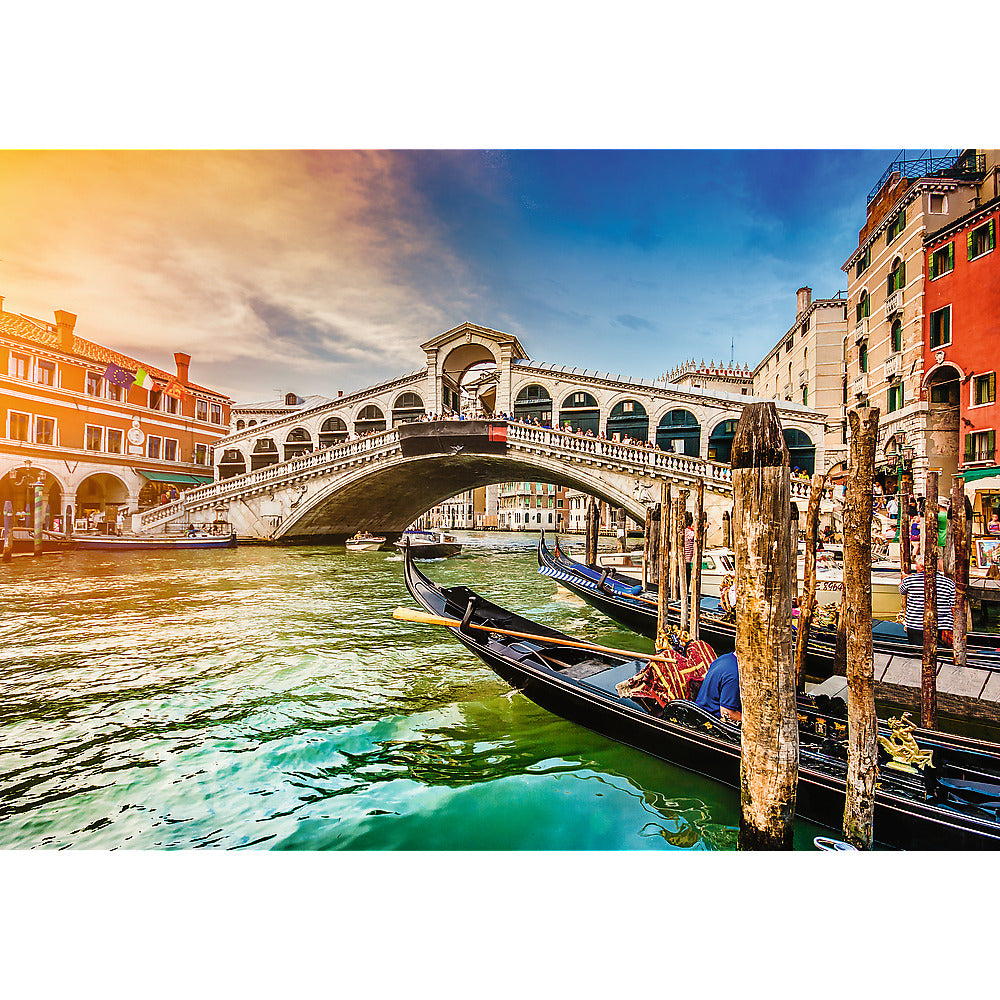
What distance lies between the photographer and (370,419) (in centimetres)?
621

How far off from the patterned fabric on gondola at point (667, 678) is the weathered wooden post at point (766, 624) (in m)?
0.55

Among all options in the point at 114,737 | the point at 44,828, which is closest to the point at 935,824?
the point at 44,828

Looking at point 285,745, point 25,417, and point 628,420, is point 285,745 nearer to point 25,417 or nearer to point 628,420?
point 25,417

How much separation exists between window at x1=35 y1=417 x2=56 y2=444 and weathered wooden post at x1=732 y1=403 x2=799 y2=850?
134 inches

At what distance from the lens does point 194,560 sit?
5.16 m

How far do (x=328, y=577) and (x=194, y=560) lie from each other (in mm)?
1363

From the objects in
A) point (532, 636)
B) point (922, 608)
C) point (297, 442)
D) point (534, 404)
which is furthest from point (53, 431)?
point (922, 608)

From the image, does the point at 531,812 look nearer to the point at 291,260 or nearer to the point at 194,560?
the point at 291,260

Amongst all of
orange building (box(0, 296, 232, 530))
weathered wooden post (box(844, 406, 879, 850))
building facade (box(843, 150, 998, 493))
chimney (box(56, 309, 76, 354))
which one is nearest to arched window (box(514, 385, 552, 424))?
building facade (box(843, 150, 998, 493))

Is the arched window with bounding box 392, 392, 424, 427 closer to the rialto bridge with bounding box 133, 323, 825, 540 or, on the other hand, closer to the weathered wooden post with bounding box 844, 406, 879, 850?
the rialto bridge with bounding box 133, 323, 825, 540

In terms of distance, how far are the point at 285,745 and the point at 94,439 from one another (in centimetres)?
238

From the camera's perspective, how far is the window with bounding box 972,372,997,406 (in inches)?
120

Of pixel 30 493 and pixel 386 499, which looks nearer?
pixel 30 493

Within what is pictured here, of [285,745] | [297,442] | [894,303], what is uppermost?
[894,303]
